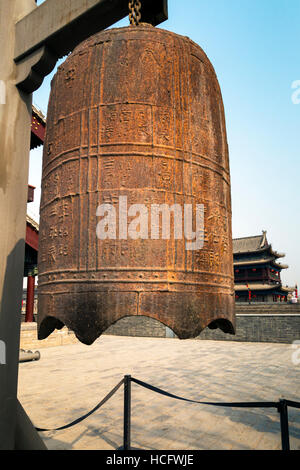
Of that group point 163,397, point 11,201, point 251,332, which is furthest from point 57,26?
point 251,332

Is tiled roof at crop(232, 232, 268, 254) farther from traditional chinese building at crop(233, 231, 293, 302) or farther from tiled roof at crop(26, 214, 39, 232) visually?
tiled roof at crop(26, 214, 39, 232)

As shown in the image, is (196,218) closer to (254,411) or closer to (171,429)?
(171,429)

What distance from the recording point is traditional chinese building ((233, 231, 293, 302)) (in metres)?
25.2

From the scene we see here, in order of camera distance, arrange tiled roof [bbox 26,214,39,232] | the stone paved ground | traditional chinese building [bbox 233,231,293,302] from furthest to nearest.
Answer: traditional chinese building [bbox 233,231,293,302] < tiled roof [bbox 26,214,39,232] < the stone paved ground

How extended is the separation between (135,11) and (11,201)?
1.08 m

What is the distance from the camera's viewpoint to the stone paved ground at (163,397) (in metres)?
3.79

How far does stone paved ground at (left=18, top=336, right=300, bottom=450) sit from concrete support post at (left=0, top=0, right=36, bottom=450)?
238 cm

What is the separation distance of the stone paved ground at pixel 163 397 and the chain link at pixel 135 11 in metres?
3.76

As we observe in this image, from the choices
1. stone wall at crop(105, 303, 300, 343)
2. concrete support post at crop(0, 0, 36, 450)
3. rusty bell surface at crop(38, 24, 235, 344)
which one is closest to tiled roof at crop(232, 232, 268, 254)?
stone wall at crop(105, 303, 300, 343)

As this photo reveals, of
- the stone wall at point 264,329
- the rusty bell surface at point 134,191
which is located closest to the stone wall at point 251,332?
the stone wall at point 264,329

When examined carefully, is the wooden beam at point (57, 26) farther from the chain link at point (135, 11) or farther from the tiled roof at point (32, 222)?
the tiled roof at point (32, 222)

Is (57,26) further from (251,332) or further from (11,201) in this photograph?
(251,332)

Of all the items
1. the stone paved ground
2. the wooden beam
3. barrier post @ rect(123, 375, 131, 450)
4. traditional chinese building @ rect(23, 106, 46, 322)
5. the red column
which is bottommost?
the stone paved ground

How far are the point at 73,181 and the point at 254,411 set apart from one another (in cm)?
483
